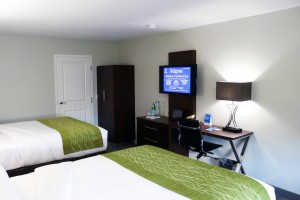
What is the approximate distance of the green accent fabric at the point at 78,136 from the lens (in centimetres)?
356

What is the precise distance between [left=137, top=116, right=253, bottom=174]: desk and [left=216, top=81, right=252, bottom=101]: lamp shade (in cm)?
47

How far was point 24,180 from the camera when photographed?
2119mm

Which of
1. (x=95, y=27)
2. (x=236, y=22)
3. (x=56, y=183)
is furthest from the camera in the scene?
(x=95, y=27)

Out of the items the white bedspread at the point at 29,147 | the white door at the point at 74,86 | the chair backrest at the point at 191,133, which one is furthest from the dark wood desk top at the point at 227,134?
the white door at the point at 74,86

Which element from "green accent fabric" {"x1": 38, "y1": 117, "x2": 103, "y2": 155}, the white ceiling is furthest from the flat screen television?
"green accent fabric" {"x1": 38, "y1": 117, "x2": 103, "y2": 155}

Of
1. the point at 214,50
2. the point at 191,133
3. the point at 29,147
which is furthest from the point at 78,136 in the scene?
the point at 214,50

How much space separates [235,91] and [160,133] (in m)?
1.49

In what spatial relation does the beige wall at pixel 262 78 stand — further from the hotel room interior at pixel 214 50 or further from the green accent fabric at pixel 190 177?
the green accent fabric at pixel 190 177

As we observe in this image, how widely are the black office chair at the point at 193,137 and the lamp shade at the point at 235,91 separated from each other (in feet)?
1.72

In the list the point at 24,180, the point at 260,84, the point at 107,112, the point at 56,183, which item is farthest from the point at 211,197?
the point at 107,112

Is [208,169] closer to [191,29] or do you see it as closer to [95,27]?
[191,29]

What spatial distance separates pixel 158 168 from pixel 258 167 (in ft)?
5.66

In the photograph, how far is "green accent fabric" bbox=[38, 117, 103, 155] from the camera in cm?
356

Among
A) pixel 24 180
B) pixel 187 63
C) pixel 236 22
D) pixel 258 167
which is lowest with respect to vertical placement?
pixel 258 167
